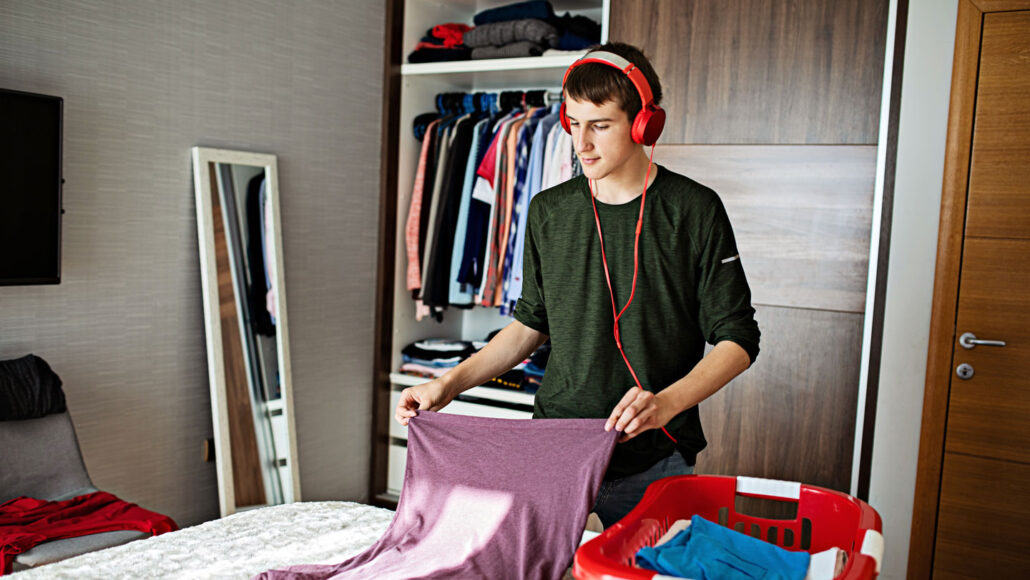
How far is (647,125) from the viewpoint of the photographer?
157 centimetres

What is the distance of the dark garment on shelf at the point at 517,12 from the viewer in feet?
11.4

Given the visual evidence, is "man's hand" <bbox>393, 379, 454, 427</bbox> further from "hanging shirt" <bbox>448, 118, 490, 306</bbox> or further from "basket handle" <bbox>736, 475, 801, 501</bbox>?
"hanging shirt" <bbox>448, 118, 490, 306</bbox>

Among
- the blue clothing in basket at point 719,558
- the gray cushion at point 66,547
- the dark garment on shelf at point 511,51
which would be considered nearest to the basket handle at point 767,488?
the blue clothing in basket at point 719,558

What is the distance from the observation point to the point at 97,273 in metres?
2.68

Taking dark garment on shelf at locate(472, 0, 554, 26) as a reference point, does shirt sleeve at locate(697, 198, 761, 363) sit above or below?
below

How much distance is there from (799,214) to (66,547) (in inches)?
95.6

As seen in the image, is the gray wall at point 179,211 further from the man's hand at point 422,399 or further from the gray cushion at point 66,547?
the man's hand at point 422,399

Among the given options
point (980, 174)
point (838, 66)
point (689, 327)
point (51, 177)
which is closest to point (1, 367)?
point (51, 177)

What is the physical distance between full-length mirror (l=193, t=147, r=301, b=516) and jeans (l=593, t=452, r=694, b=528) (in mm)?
1806

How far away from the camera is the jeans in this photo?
1.64m

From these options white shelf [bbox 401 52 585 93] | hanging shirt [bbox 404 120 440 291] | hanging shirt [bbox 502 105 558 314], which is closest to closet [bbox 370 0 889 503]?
white shelf [bbox 401 52 585 93]

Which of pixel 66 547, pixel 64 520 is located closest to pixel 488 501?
pixel 66 547

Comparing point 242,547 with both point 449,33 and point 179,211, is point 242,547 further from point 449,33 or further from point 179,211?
point 449,33

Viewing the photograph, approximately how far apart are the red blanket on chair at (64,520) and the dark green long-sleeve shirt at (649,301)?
1298 millimetres
